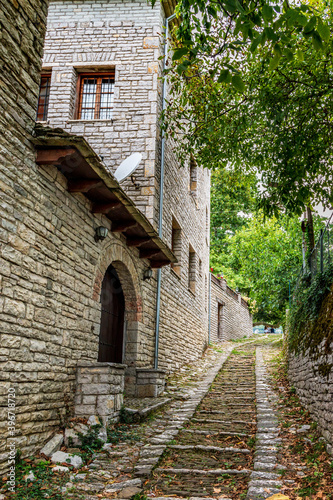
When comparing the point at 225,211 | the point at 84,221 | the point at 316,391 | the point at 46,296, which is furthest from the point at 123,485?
the point at 225,211

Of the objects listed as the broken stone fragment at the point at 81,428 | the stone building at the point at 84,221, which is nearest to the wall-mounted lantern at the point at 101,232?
the stone building at the point at 84,221

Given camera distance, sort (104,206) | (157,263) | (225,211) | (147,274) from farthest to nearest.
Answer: (225,211), (157,263), (147,274), (104,206)

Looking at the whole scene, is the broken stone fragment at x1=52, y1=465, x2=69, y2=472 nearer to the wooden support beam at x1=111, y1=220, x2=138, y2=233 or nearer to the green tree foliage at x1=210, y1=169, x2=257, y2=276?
the wooden support beam at x1=111, y1=220, x2=138, y2=233

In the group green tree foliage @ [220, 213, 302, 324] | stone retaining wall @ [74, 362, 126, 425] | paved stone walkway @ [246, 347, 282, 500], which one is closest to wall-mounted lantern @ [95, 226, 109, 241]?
stone retaining wall @ [74, 362, 126, 425]

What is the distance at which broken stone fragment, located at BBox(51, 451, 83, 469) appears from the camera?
448 centimetres

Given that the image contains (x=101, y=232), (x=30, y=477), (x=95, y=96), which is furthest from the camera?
(x=95, y=96)

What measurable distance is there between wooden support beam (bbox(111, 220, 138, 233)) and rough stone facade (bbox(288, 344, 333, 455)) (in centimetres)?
335

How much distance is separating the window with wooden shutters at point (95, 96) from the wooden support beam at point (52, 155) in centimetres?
509

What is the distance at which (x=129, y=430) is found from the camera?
5871mm

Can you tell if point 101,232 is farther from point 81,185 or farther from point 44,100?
point 44,100

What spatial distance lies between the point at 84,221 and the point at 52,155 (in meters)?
1.40

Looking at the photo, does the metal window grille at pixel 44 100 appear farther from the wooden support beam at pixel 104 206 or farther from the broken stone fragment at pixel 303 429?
the broken stone fragment at pixel 303 429

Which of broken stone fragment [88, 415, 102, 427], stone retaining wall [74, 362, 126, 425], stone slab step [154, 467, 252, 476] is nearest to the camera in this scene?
stone slab step [154, 467, 252, 476]

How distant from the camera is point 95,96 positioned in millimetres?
9719
